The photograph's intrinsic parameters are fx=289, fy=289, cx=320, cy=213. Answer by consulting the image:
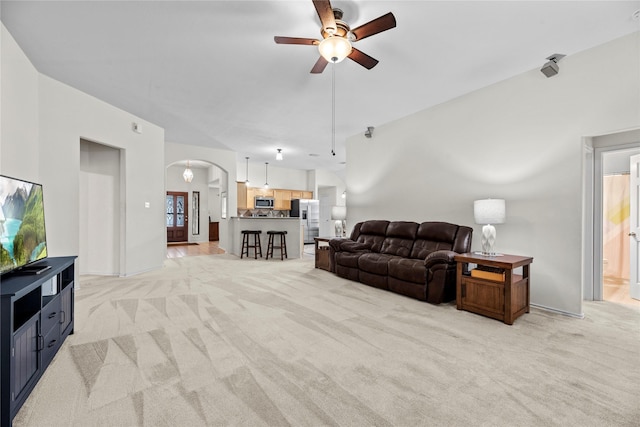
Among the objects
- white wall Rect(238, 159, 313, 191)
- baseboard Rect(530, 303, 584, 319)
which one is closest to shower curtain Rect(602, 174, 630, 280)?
baseboard Rect(530, 303, 584, 319)

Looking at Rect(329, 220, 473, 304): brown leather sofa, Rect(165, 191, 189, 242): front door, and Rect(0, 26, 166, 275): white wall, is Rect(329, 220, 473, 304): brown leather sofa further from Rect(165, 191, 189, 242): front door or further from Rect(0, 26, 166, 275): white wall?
Rect(165, 191, 189, 242): front door

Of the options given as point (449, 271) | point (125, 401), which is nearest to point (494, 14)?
point (449, 271)

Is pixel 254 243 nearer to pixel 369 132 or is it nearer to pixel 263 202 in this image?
pixel 263 202

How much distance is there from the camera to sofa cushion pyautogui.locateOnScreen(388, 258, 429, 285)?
3.46 m

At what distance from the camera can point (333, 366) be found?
2.03m

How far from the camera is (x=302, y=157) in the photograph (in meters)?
8.09

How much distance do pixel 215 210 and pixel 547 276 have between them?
1002cm

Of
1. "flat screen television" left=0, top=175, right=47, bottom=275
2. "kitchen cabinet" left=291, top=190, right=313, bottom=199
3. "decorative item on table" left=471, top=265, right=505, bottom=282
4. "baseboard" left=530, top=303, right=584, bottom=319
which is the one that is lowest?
"baseboard" left=530, top=303, right=584, bottom=319

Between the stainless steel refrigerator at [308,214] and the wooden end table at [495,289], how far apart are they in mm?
6512

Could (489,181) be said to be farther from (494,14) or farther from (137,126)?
(137,126)

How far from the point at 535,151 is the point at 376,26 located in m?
2.49

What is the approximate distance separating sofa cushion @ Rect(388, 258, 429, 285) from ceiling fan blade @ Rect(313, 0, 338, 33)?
8.79 feet

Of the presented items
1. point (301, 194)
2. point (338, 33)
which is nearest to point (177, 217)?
point (301, 194)

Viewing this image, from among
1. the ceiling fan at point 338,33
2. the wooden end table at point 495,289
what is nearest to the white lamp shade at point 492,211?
the wooden end table at point 495,289
